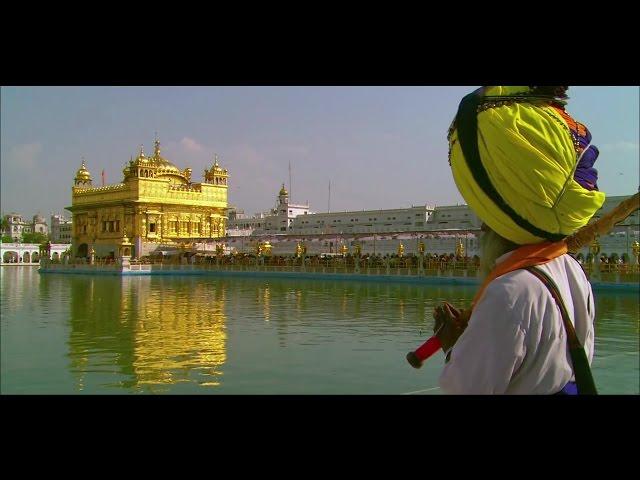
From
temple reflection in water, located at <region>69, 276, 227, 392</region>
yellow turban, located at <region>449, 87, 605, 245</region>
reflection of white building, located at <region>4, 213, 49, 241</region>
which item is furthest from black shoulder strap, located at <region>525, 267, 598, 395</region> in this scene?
reflection of white building, located at <region>4, 213, 49, 241</region>

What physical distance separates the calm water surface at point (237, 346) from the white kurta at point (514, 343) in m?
0.67

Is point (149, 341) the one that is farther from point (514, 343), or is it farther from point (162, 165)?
point (162, 165)

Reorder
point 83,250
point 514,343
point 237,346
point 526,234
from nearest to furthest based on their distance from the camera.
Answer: point 514,343 < point 526,234 < point 237,346 < point 83,250

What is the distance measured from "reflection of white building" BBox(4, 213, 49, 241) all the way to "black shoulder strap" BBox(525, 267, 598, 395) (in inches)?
3174

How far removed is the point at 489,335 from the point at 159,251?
136 feet

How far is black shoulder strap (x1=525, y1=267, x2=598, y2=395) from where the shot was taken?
53.1 inches

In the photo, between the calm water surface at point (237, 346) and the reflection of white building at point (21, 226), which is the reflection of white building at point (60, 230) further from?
the calm water surface at point (237, 346)

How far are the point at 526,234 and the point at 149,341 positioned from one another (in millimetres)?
7742

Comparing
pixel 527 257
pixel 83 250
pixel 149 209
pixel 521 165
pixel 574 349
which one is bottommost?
pixel 574 349

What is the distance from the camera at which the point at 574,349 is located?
1.39m

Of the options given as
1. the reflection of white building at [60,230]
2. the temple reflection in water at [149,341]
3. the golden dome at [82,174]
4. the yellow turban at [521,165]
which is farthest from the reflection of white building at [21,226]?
the yellow turban at [521,165]

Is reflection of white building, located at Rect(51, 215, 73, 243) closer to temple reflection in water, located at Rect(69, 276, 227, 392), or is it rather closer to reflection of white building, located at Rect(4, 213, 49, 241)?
reflection of white building, located at Rect(4, 213, 49, 241)

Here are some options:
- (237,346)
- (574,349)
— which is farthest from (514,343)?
(237,346)

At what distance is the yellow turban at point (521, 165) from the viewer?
1.37m
